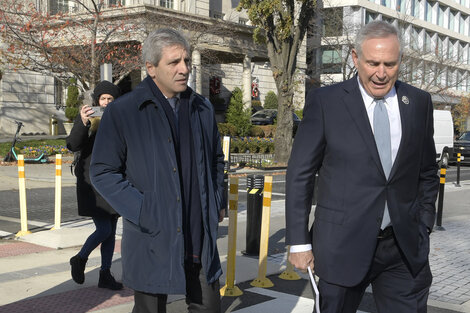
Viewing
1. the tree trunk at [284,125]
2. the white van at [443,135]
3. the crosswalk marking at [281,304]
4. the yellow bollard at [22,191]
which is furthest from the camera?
the white van at [443,135]

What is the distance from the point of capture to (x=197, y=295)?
326 cm

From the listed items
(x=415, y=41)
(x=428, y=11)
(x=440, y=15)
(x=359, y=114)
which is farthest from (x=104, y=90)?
(x=440, y=15)

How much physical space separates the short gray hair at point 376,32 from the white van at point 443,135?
80.6ft

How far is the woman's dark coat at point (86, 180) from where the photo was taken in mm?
5230

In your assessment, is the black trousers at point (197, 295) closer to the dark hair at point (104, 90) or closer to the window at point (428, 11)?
Result: the dark hair at point (104, 90)

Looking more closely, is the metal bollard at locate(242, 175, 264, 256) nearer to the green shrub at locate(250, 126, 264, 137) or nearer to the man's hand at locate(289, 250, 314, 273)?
the man's hand at locate(289, 250, 314, 273)

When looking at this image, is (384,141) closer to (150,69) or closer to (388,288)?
(388,288)

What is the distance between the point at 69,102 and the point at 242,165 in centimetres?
1177

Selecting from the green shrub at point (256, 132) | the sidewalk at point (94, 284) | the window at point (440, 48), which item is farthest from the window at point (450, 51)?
the sidewalk at point (94, 284)

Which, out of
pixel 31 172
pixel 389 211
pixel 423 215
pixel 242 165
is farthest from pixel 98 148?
pixel 242 165

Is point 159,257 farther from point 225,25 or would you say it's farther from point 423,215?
point 225,25

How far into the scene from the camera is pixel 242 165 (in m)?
23.2

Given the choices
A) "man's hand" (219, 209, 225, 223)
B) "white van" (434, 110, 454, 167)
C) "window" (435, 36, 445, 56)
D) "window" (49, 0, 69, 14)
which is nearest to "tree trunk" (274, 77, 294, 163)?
"white van" (434, 110, 454, 167)

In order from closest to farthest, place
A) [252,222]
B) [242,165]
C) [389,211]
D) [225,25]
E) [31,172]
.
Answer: [389,211] < [252,222] < [31,172] < [242,165] < [225,25]
